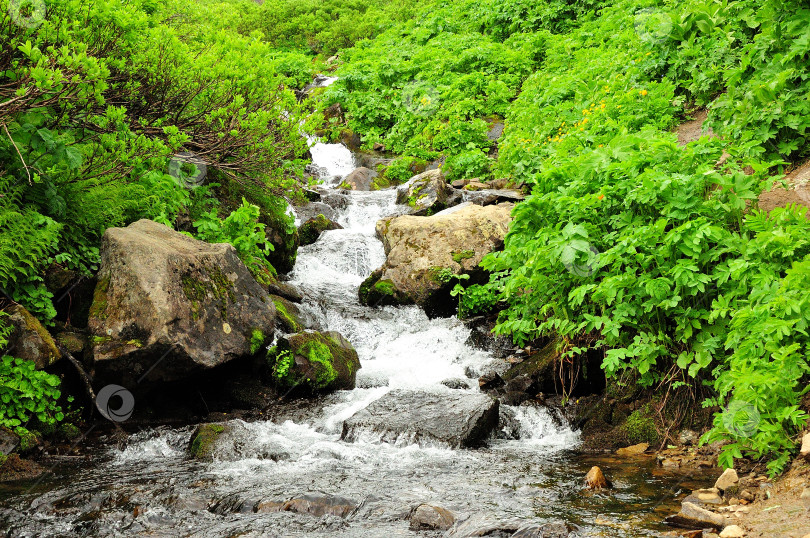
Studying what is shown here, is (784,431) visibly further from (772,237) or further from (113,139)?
(113,139)

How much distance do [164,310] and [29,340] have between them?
1.29 m

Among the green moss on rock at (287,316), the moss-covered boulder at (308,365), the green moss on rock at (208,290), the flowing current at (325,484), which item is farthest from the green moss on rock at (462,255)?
the green moss on rock at (208,290)

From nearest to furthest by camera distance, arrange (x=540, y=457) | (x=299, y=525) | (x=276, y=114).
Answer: (x=299, y=525)
(x=540, y=457)
(x=276, y=114)

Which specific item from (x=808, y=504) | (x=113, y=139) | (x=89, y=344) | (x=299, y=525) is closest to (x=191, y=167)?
(x=113, y=139)

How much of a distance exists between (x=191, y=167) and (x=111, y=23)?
2.42m

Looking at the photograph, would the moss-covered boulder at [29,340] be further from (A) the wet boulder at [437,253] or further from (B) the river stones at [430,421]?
(A) the wet boulder at [437,253]

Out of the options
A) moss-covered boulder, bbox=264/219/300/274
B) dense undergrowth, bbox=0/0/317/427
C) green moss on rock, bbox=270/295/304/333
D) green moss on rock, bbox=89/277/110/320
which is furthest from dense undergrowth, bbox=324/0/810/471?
green moss on rock, bbox=89/277/110/320

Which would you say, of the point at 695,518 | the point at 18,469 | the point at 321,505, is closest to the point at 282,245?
the point at 18,469

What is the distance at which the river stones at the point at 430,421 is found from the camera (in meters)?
6.26

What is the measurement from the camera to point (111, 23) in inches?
281

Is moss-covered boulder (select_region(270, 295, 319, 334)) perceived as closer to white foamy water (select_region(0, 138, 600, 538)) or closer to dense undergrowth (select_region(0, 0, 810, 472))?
dense undergrowth (select_region(0, 0, 810, 472))

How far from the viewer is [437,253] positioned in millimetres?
10578

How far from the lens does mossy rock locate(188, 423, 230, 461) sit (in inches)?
235

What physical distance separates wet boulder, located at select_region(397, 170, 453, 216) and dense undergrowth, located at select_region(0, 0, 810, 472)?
1.96 meters
